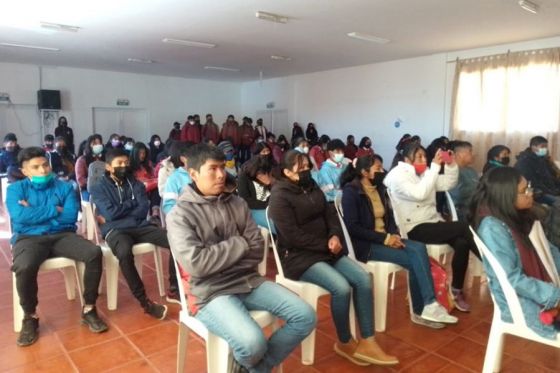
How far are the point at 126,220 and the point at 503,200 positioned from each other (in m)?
2.36

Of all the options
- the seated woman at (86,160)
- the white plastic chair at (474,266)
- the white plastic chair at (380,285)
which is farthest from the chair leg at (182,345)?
the seated woman at (86,160)

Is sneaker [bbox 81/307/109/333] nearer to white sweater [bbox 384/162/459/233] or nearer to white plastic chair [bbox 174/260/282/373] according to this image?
white plastic chair [bbox 174/260/282/373]

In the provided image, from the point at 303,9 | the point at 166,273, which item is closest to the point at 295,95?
the point at 303,9

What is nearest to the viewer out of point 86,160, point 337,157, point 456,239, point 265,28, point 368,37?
Result: point 456,239

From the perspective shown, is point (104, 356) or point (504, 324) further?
point (104, 356)

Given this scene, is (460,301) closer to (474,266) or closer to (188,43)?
(474,266)

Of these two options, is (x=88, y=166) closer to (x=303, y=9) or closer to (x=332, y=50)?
(x=303, y=9)

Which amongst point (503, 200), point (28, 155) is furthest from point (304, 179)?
point (28, 155)

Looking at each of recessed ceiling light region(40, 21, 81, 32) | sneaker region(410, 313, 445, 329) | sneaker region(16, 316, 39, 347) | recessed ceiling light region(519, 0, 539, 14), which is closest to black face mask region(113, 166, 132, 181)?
sneaker region(16, 316, 39, 347)

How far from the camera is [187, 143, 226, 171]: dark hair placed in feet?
6.27

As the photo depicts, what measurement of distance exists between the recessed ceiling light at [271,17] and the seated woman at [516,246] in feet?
13.6

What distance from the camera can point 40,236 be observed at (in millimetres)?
2580

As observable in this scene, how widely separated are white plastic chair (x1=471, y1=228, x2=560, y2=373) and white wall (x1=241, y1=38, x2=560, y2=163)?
6.47 metres

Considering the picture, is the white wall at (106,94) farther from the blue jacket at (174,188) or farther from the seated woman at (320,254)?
the seated woman at (320,254)
